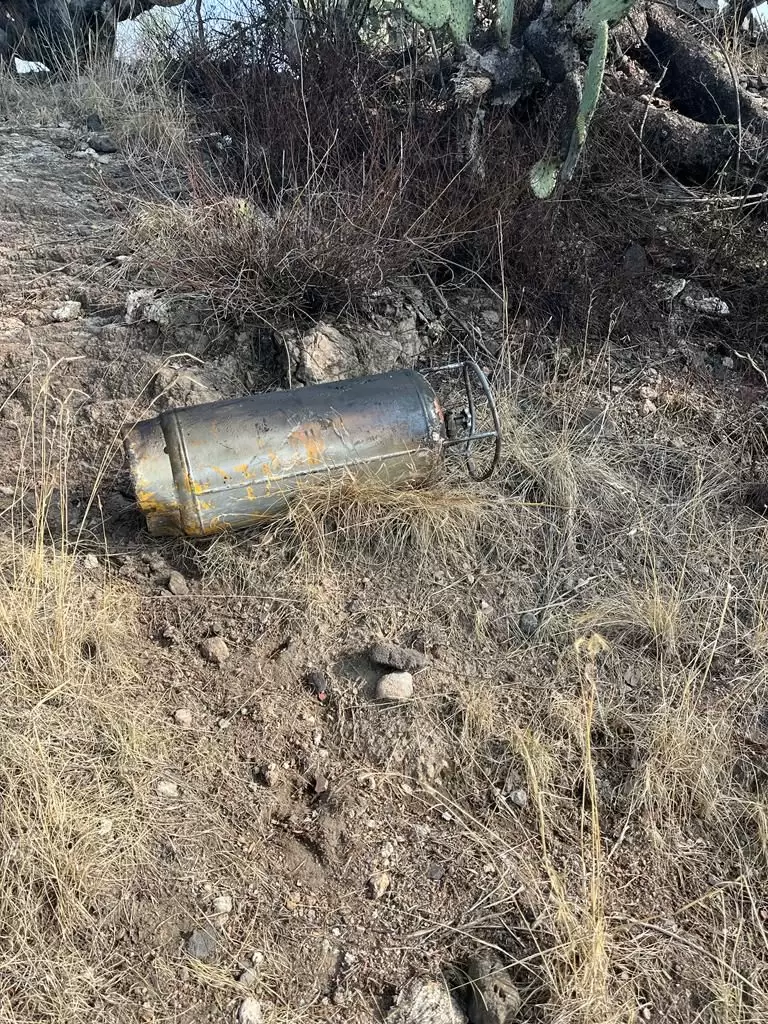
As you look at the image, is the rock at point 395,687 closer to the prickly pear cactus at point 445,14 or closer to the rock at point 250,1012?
the rock at point 250,1012

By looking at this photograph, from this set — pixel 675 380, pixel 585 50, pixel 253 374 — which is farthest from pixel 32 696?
pixel 585 50

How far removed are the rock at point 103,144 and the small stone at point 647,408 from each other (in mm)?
3034

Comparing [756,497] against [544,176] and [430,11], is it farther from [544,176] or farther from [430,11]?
[430,11]

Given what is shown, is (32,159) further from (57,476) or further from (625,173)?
(625,173)

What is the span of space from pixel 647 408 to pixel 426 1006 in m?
2.36

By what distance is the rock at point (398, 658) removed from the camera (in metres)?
2.10

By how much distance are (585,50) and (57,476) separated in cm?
289

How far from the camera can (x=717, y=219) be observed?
3.43m

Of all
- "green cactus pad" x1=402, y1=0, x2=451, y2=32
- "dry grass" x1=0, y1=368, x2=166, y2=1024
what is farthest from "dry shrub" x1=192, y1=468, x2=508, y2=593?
"green cactus pad" x1=402, y1=0, x2=451, y2=32

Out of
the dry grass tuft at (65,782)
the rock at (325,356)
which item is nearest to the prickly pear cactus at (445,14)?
the rock at (325,356)

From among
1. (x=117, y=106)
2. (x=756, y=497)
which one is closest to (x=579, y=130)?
(x=756, y=497)

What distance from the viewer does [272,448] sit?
222 cm

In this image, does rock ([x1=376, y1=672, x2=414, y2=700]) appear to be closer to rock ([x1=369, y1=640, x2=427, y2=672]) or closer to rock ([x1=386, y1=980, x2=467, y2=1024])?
rock ([x1=369, y1=640, x2=427, y2=672])

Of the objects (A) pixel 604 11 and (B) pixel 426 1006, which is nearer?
(B) pixel 426 1006
